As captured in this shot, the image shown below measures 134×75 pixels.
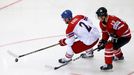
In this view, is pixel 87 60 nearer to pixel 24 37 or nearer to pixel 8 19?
pixel 24 37

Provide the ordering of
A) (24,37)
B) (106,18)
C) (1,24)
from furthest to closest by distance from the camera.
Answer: (1,24)
(24,37)
(106,18)

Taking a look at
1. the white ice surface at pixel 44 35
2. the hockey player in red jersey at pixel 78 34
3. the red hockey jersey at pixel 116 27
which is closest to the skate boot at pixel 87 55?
the white ice surface at pixel 44 35

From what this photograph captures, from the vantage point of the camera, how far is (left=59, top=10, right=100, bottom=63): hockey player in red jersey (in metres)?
3.60

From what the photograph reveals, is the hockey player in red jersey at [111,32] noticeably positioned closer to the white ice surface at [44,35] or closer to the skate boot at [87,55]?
the white ice surface at [44,35]

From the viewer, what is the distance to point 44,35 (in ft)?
15.7

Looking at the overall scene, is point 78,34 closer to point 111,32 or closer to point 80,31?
point 80,31

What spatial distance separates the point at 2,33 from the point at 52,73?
1.56 m

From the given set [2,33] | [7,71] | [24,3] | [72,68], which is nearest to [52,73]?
[72,68]

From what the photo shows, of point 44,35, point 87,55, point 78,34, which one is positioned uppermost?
point 78,34

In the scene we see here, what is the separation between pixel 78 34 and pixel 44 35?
3.97ft

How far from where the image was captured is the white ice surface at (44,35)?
3728mm

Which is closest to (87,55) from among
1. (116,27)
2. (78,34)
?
(78,34)

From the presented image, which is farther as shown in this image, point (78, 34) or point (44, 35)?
point (44, 35)

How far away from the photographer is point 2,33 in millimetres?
4914
